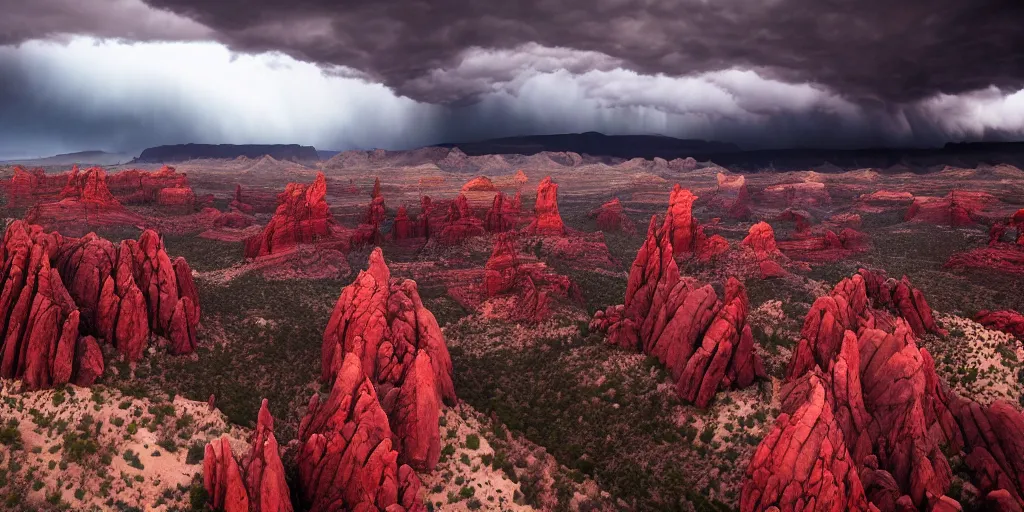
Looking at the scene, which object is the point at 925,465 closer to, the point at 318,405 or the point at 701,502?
the point at 701,502

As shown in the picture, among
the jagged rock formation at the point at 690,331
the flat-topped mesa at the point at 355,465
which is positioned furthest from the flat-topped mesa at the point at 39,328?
the jagged rock formation at the point at 690,331

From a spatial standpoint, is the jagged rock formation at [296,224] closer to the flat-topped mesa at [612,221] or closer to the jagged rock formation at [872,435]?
the flat-topped mesa at [612,221]

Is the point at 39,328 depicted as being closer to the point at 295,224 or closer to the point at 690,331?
the point at 690,331

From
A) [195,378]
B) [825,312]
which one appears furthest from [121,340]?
[825,312]

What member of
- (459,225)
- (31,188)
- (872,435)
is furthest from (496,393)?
(31,188)

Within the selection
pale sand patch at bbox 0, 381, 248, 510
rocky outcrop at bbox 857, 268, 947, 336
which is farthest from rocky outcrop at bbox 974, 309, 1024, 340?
pale sand patch at bbox 0, 381, 248, 510
